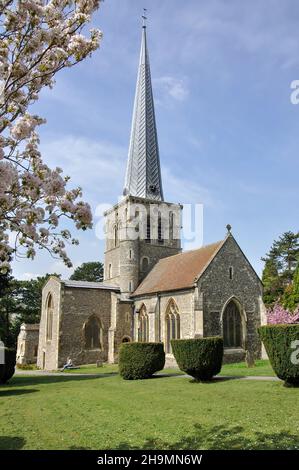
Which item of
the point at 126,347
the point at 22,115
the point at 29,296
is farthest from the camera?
the point at 29,296

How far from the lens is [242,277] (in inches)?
1054

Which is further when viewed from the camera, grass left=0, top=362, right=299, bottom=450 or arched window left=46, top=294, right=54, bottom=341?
arched window left=46, top=294, right=54, bottom=341

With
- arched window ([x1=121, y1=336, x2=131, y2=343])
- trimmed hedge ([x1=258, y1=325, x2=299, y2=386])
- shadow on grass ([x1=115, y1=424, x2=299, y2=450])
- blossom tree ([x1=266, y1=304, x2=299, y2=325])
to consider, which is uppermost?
blossom tree ([x1=266, y1=304, x2=299, y2=325])

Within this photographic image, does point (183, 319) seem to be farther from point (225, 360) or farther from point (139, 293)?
point (139, 293)

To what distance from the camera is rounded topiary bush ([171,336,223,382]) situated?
52.5 ft

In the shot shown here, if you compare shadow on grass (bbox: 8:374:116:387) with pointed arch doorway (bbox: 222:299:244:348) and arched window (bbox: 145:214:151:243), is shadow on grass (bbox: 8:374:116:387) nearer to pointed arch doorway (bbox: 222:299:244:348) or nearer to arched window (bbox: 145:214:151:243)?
pointed arch doorway (bbox: 222:299:244:348)

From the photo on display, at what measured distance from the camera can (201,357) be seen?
16.0 m

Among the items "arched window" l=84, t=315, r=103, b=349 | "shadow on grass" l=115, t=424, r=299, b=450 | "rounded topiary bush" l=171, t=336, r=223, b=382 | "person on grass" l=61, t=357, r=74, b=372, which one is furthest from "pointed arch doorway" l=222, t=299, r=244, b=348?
"shadow on grass" l=115, t=424, r=299, b=450

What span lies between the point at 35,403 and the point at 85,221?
9.31 m

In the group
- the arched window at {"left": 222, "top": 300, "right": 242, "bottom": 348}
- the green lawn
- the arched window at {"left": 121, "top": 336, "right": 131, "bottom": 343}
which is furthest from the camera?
the arched window at {"left": 121, "top": 336, "right": 131, "bottom": 343}

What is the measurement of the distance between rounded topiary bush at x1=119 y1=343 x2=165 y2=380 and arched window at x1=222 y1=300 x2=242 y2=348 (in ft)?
24.9

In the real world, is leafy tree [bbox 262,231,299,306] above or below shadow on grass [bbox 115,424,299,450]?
above

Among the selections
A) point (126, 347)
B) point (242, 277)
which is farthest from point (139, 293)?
point (126, 347)

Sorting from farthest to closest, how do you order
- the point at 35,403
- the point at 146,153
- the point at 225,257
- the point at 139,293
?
the point at 146,153
the point at 139,293
the point at 225,257
the point at 35,403
